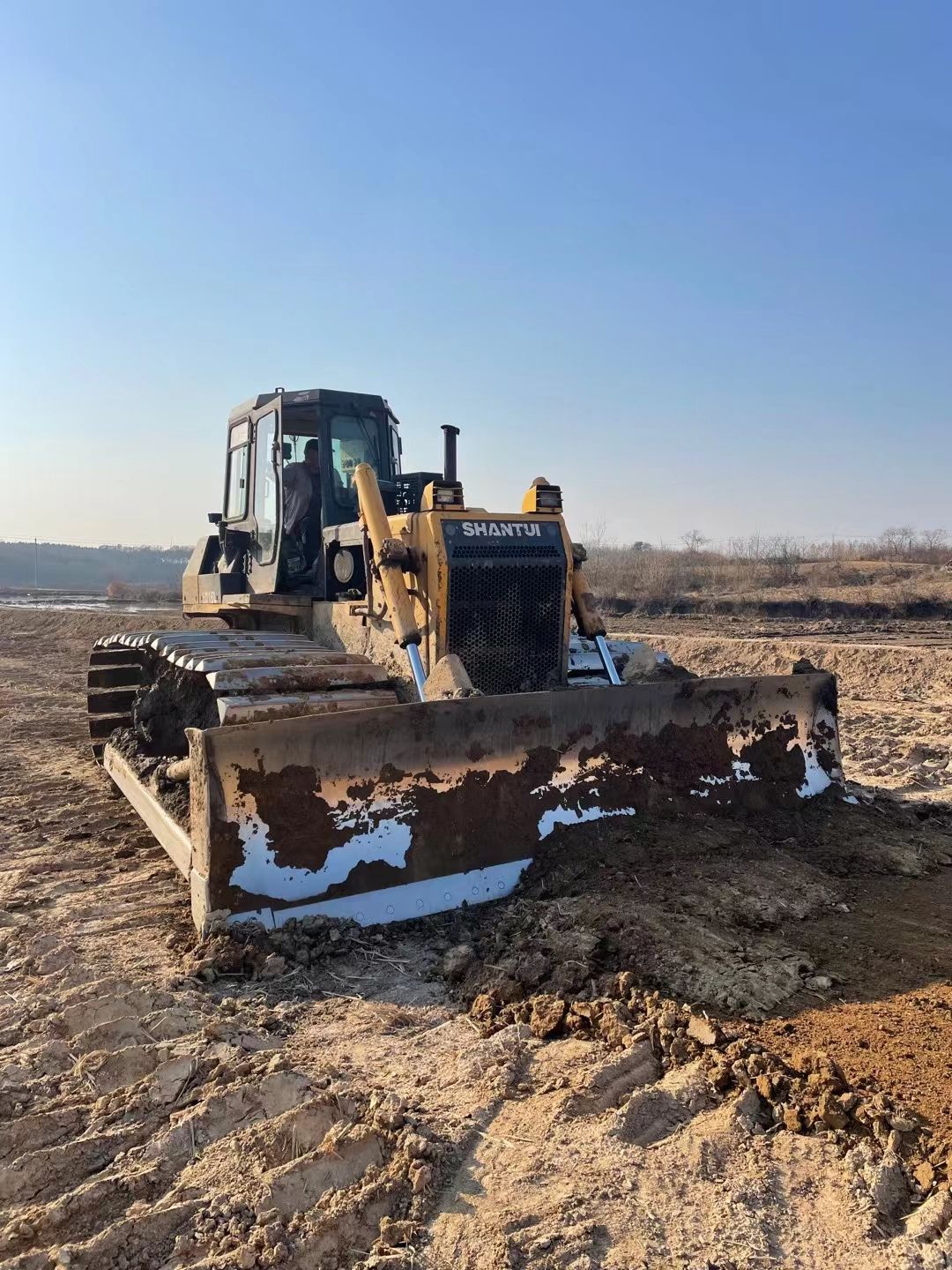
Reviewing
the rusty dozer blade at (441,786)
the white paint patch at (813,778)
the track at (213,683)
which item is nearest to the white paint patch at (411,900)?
the rusty dozer blade at (441,786)

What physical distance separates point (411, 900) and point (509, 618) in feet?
6.55

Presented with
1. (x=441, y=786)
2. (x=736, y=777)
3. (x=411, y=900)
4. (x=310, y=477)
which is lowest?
(x=411, y=900)

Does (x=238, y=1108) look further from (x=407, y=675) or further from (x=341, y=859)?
(x=407, y=675)

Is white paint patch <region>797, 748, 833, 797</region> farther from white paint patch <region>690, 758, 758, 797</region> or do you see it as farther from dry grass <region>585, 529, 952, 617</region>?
dry grass <region>585, 529, 952, 617</region>

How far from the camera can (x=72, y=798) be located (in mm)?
7293

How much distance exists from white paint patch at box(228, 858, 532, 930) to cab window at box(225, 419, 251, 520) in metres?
4.39

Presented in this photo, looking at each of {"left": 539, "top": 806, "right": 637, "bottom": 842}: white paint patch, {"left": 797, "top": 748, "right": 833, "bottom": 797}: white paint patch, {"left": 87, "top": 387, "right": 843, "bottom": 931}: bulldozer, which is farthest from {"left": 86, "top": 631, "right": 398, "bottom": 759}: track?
{"left": 797, "top": 748, "right": 833, "bottom": 797}: white paint patch

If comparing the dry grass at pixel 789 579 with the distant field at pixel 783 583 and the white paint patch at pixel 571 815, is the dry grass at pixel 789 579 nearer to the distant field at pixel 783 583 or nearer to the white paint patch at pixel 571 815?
the distant field at pixel 783 583

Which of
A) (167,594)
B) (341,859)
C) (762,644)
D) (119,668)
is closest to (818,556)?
(762,644)

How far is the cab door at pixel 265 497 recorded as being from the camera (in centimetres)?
711

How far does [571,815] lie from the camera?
479 centimetres

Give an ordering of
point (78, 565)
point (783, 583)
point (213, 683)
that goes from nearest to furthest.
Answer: point (213, 683)
point (783, 583)
point (78, 565)

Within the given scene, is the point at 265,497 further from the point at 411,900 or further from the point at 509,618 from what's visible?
the point at 411,900

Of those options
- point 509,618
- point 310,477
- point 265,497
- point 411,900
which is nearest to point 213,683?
point 411,900
